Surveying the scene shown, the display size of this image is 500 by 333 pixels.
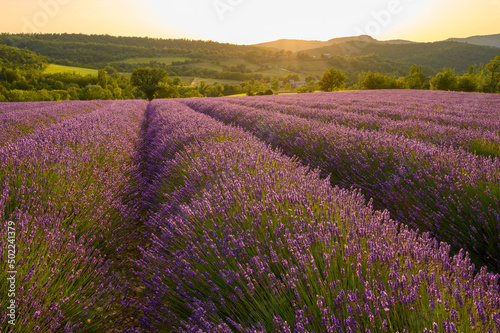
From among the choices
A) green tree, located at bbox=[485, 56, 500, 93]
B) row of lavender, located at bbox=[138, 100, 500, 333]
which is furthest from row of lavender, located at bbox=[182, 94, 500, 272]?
green tree, located at bbox=[485, 56, 500, 93]

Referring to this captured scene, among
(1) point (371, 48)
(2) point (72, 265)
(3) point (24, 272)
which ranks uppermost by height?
(1) point (371, 48)

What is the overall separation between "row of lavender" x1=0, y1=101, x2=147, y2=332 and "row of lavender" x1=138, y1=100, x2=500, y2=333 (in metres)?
0.37

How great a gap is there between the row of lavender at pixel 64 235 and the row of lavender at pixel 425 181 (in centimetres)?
243

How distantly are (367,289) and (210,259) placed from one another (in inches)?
31.3

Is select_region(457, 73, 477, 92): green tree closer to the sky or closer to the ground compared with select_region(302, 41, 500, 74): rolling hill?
closer to the ground

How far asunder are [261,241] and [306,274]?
0.33 metres

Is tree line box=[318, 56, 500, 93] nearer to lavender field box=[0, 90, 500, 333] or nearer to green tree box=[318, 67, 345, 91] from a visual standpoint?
green tree box=[318, 67, 345, 91]

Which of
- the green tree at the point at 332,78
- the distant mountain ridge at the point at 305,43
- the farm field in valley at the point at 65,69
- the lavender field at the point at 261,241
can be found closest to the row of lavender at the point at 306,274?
the lavender field at the point at 261,241

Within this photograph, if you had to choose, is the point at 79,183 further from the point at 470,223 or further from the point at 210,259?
the point at 470,223

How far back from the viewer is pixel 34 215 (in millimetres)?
1775

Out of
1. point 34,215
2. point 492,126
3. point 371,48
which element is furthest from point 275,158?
point 371,48

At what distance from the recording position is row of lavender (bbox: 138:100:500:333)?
898 millimetres

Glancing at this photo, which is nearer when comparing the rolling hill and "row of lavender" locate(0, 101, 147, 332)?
"row of lavender" locate(0, 101, 147, 332)

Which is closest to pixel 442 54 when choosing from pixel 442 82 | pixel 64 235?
pixel 442 82
